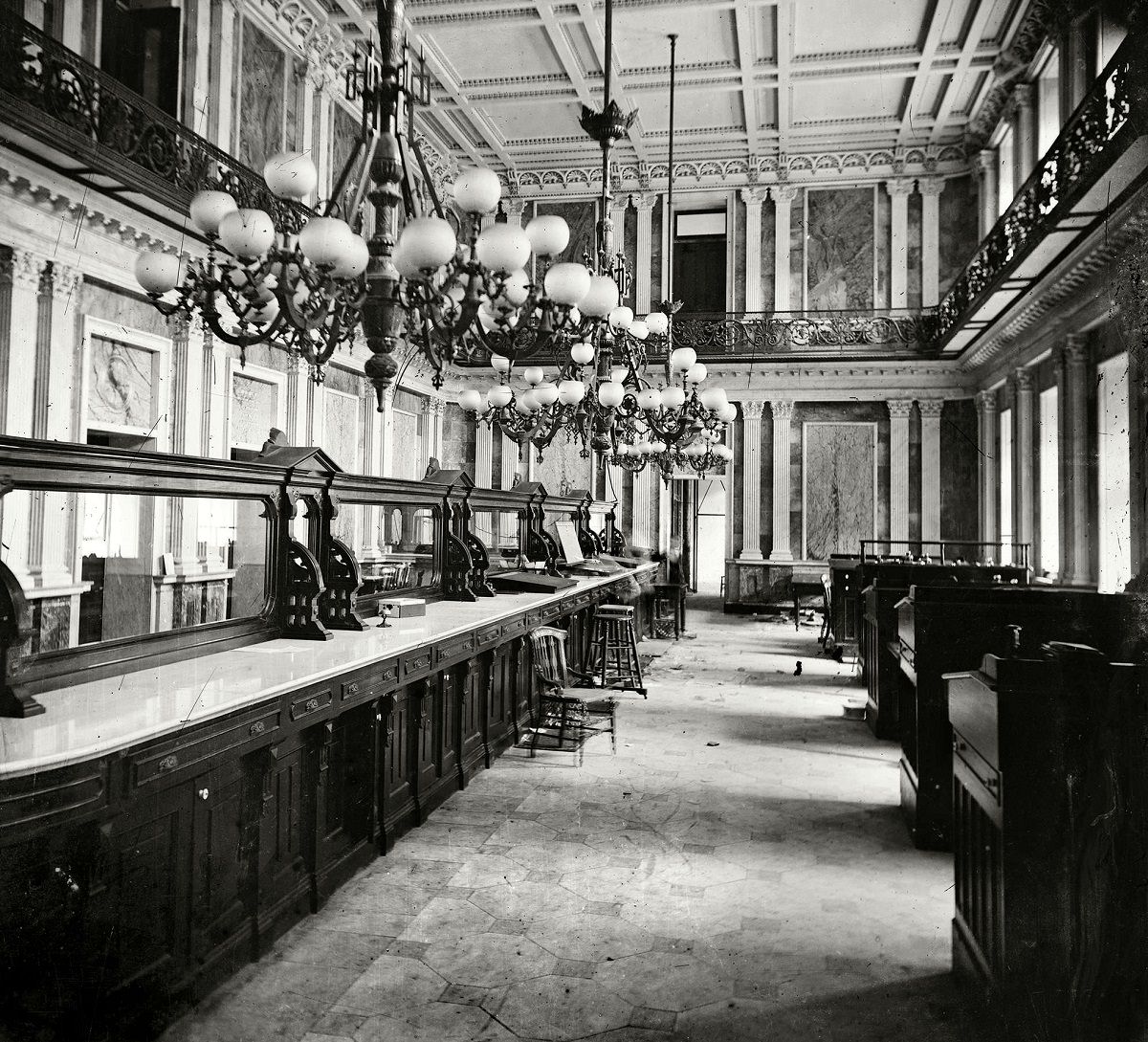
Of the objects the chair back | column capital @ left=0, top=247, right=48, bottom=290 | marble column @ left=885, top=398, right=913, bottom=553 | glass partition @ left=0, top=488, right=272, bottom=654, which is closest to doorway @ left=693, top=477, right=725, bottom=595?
marble column @ left=885, top=398, right=913, bottom=553

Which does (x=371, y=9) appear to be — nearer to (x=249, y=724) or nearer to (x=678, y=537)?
(x=678, y=537)

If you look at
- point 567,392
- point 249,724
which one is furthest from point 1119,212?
point 249,724

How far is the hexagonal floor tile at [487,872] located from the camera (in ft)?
12.6

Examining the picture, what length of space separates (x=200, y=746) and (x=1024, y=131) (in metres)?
14.6

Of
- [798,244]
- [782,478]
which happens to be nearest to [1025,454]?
[782,478]

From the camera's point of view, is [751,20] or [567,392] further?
[751,20]

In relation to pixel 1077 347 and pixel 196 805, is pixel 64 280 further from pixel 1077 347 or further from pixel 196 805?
pixel 1077 347

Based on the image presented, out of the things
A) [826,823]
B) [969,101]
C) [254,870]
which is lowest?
[826,823]

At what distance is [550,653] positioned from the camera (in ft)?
19.9

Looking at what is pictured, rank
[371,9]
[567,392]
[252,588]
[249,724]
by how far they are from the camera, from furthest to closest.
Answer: [371,9]
[252,588]
[567,392]
[249,724]

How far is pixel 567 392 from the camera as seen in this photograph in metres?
7.15

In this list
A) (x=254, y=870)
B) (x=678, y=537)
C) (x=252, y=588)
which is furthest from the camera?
(x=678, y=537)

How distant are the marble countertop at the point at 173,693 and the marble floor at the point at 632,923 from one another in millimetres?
1028

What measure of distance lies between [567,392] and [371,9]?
782 cm
